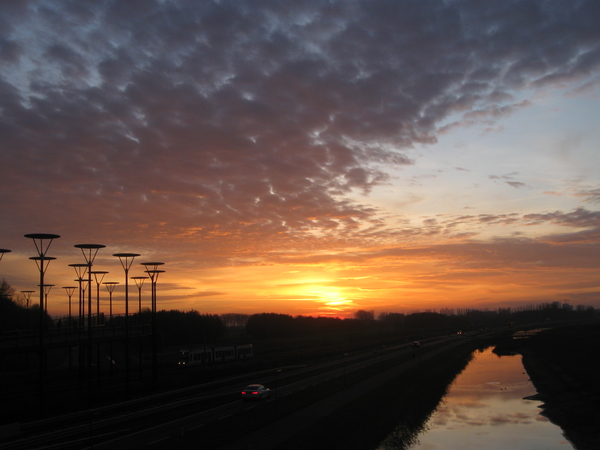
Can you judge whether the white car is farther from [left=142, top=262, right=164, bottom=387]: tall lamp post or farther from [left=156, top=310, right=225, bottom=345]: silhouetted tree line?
[left=156, top=310, right=225, bottom=345]: silhouetted tree line

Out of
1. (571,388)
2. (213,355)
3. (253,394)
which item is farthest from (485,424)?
(213,355)

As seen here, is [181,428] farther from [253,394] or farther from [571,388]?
[571,388]

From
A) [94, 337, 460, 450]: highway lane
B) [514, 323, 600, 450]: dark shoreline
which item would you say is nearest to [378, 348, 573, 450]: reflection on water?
[514, 323, 600, 450]: dark shoreline

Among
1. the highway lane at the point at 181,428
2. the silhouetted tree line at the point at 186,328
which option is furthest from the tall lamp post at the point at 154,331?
the silhouetted tree line at the point at 186,328

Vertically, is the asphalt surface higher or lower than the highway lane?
lower

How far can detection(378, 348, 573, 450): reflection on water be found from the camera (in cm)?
3005

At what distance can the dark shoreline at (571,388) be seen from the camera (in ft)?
108

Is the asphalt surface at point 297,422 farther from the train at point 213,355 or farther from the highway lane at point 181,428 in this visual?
the train at point 213,355

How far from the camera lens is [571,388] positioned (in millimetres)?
48250

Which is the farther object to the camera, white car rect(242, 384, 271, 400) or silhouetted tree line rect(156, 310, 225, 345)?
silhouetted tree line rect(156, 310, 225, 345)

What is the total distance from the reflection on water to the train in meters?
36.7

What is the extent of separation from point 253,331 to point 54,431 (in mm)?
150938

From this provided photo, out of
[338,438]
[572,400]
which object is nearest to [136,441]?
[338,438]

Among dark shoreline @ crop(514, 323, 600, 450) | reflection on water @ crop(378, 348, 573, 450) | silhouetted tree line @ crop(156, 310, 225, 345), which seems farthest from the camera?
silhouetted tree line @ crop(156, 310, 225, 345)
